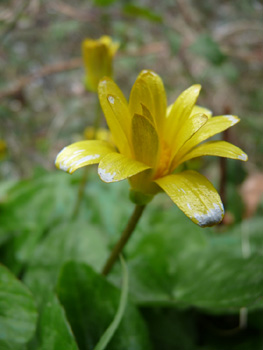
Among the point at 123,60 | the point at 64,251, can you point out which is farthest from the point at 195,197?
the point at 123,60

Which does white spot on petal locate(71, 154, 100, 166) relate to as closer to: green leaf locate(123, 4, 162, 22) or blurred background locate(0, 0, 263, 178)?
blurred background locate(0, 0, 263, 178)

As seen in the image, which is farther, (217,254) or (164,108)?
(217,254)

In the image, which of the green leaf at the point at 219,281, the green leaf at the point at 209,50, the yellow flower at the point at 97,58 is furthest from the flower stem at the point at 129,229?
the green leaf at the point at 209,50

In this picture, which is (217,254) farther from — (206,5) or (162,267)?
(206,5)

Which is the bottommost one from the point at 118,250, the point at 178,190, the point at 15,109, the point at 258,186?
the point at 258,186

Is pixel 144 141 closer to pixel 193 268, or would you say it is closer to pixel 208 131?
pixel 208 131

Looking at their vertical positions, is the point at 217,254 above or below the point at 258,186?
above

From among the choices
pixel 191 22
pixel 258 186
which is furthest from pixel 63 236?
pixel 191 22
